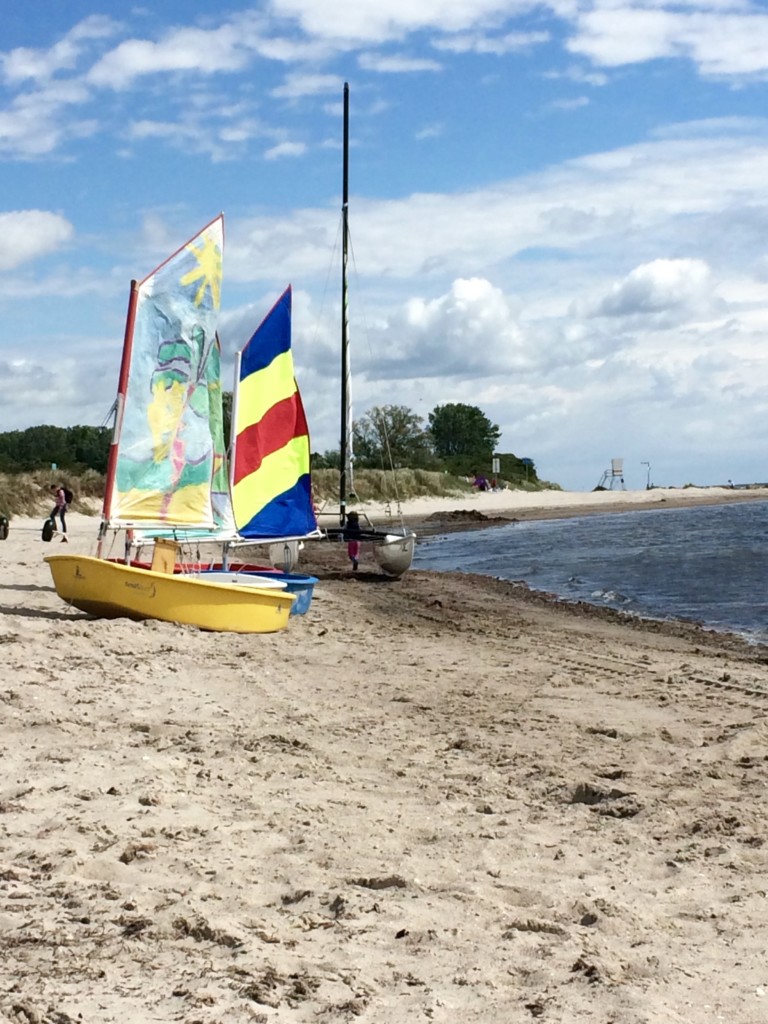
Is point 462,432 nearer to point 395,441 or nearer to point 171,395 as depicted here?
point 395,441

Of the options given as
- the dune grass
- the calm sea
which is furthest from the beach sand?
the dune grass

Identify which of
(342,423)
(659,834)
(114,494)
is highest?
(342,423)

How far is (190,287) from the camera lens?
49.8 ft

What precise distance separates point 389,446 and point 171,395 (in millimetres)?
33283

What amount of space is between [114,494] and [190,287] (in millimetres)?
3002

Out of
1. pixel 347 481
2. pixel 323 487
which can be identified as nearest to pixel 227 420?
pixel 323 487

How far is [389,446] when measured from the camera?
48.0 meters

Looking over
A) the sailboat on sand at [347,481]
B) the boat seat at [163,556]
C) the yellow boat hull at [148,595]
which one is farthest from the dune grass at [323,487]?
the yellow boat hull at [148,595]

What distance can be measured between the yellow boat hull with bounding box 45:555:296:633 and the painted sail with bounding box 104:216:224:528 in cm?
130

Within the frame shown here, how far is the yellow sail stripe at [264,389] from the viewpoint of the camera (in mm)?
17578

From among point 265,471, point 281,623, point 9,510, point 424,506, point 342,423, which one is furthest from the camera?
point 424,506

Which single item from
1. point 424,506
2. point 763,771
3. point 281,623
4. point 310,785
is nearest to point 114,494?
point 281,623

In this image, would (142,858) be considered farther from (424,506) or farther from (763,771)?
(424,506)

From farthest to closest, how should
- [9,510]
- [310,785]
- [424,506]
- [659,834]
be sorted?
[424,506]
[9,510]
[310,785]
[659,834]
